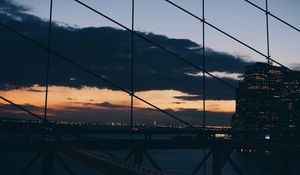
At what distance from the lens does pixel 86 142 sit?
830 cm

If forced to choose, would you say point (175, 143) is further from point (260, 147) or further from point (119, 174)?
point (119, 174)

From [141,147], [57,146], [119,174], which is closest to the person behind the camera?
[119,174]

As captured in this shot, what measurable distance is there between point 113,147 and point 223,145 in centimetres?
267

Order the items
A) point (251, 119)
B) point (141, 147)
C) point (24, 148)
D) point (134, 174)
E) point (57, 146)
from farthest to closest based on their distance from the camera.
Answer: point (251, 119), point (141, 147), point (24, 148), point (57, 146), point (134, 174)

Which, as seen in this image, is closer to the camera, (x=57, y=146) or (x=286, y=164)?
(x=57, y=146)

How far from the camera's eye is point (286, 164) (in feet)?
22.9

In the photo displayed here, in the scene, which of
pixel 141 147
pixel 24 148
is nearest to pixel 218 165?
pixel 141 147

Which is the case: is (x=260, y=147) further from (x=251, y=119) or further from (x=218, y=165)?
(x=251, y=119)

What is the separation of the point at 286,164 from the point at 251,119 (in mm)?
193228

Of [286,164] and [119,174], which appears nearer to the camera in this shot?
[119,174]

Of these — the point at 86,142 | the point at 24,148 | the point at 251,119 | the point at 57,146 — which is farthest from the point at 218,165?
the point at 251,119

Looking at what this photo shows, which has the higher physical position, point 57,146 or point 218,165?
point 57,146

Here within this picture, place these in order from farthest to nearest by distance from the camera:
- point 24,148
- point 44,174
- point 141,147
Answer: point 141,147
point 24,148
point 44,174

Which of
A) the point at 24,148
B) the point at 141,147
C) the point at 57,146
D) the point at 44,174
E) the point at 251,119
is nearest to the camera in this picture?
the point at 57,146
